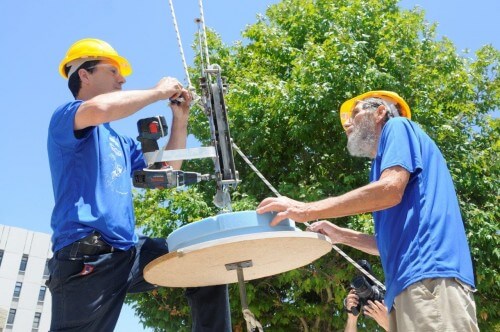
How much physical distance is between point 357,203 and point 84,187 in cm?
130

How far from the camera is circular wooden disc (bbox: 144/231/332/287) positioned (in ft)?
7.73

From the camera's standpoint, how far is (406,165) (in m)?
2.49

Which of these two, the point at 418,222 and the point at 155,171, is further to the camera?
the point at 155,171

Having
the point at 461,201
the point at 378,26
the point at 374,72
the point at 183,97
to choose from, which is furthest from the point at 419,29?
the point at 183,97

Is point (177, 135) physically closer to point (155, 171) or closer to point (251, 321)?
point (155, 171)

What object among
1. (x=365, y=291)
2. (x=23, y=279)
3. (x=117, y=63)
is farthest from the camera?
(x=23, y=279)

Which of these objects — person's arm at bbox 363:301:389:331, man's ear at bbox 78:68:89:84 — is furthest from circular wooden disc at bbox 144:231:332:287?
person's arm at bbox 363:301:389:331

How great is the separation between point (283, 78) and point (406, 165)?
31.6 ft

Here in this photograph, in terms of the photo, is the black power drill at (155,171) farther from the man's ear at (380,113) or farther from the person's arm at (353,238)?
the man's ear at (380,113)

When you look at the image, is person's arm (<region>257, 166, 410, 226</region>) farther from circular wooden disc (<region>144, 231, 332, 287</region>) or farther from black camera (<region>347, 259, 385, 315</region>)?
black camera (<region>347, 259, 385, 315</region>)

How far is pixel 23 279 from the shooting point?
64.6 meters

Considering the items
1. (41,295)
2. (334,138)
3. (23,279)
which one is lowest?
(334,138)

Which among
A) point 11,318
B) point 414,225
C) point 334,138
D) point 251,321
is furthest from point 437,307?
point 11,318

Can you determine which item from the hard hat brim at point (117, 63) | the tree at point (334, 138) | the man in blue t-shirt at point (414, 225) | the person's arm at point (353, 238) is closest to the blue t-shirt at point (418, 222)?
the man in blue t-shirt at point (414, 225)
